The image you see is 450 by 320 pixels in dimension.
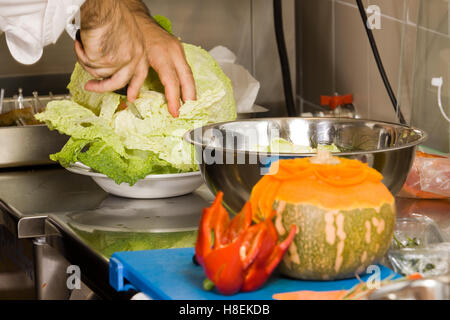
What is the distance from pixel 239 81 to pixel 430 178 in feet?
2.59

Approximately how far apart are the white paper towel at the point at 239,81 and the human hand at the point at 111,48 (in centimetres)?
59

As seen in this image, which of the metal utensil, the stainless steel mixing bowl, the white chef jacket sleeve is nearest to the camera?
the metal utensil

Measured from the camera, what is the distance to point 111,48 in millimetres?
1381

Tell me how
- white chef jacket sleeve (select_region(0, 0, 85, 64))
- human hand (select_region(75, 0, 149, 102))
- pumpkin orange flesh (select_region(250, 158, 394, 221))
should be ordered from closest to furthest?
1. pumpkin orange flesh (select_region(250, 158, 394, 221))
2. white chef jacket sleeve (select_region(0, 0, 85, 64))
3. human hand (select_region(75, 0, 149, 102))

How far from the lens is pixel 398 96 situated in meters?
1.64

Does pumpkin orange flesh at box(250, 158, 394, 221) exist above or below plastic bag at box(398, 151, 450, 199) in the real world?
above

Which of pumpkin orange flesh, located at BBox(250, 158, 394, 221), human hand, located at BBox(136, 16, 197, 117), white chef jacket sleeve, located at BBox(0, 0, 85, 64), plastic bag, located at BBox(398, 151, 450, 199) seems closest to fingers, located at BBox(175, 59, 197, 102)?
human hand, located at BBox(136, 16, 197, 117)

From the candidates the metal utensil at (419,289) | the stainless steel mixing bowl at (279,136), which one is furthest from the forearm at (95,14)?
the metal utensil at (419,289)

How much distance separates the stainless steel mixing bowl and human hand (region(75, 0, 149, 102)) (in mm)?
244

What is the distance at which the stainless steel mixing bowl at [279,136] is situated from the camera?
107 centimetres

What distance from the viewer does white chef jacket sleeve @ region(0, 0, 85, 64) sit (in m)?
1.26

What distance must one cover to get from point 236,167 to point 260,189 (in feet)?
0.46

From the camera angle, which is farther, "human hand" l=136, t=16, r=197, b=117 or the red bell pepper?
"human hand" l=136, t=16, r=197, b=117

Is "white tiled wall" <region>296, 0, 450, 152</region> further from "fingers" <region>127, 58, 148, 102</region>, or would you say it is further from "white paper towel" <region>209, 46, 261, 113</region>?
"fingers" <region>127, 58, 148, 102</region>
